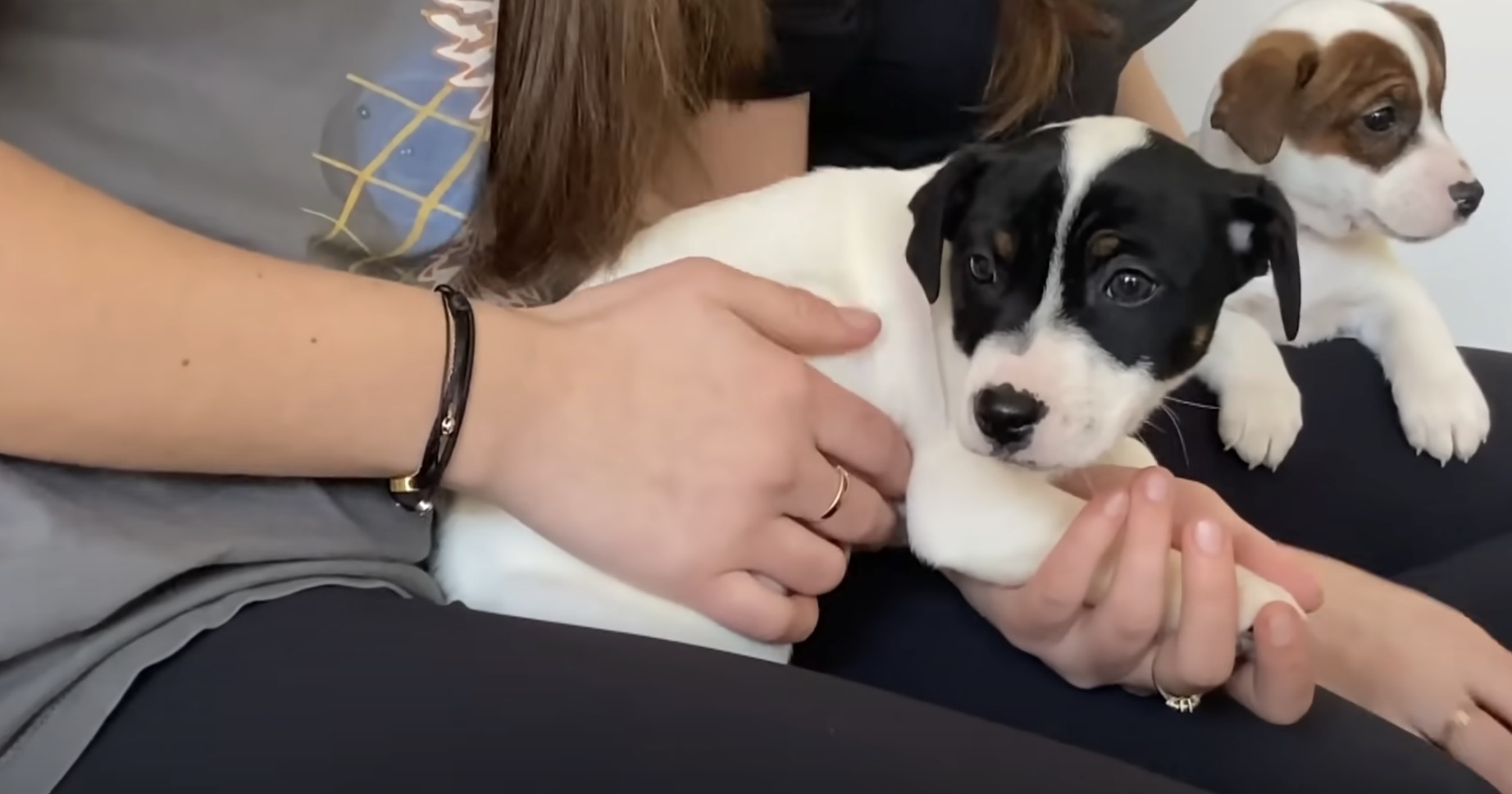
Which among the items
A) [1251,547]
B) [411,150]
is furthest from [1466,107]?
[411,150]

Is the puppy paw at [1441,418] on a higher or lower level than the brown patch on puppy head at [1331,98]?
lower

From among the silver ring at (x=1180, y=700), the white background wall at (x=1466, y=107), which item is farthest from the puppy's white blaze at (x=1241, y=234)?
the white background wall at (x=1466, y=107)

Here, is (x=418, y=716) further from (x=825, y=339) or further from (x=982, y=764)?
(x=825, y=339)

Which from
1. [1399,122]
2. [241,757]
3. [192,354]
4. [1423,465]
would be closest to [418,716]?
[241,757]

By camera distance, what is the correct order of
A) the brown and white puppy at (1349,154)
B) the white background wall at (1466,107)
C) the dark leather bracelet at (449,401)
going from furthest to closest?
the white background wall at (1466,107)
the brown and white puppy at (1349,154)
the dark leather bracelet at (449,401)

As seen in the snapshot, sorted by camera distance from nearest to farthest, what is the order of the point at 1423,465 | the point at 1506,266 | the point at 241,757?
the point at 241,757
the point at 1423,465
the point at 1506,266

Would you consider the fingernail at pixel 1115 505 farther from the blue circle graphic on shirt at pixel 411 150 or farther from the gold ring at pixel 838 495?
the blue circle graphic on shirt at pixel 411 150
